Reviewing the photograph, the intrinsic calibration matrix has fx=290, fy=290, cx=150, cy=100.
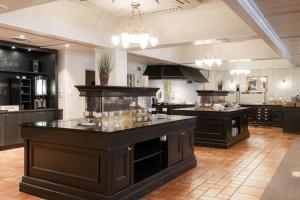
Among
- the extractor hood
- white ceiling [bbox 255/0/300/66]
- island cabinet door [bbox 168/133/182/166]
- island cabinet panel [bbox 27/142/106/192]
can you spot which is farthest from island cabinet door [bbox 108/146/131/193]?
the extractor hood

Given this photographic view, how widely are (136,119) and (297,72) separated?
1119 cm

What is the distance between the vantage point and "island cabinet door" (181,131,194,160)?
210 inches

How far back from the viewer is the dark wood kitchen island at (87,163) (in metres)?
3.51

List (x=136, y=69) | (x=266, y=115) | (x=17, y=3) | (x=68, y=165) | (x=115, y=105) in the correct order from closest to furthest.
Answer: (x=68, y=165)
(x=17, y=3)
(x=115, y=105)
(x=136, y=69)
(x=266, y=115)

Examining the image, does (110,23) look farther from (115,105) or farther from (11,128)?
(11,128)

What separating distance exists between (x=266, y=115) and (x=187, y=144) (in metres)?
8.11

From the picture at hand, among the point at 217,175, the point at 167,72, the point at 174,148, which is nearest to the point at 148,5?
the point at 174,148

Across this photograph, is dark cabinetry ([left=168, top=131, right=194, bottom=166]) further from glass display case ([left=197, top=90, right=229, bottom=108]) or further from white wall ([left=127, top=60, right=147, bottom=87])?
white wall ([left=127, top=60, right=147, bottom=87])

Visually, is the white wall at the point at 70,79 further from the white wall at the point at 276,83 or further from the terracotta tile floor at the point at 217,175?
the white wall at the point at 276,83

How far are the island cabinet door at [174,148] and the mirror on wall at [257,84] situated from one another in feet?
33.8

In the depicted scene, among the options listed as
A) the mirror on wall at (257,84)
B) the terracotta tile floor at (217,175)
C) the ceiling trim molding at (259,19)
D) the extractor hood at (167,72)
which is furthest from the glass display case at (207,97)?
the mirror on wall at (257,84)

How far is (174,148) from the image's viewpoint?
502 centimetres

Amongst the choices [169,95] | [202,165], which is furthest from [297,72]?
[202,165]

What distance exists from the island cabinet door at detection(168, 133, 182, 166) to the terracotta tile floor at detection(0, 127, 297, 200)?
32 centimetres
